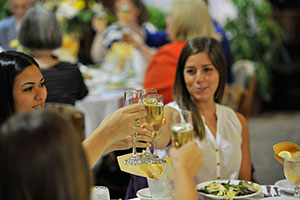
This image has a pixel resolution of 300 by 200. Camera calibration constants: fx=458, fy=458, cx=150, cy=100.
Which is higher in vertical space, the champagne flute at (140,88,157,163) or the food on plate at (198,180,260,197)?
the champagne flute at (140,88,157,163)

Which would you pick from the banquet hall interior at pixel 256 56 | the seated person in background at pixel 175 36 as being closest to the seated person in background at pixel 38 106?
the seated person in background at pixel 175 36

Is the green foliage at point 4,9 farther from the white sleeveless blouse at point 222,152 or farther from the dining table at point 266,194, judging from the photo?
the dining table at point 266,194

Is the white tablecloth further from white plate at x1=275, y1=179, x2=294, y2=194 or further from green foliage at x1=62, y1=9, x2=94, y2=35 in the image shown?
white plate at x1=275, y1=179, x2=294, y2=194

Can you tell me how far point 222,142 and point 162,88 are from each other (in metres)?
1.15

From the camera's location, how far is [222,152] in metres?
2.49

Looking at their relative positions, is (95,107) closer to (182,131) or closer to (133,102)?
(133,102)

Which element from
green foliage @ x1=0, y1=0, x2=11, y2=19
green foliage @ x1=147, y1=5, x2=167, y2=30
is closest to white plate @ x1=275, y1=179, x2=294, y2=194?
green foliage @ x1=0, y1=0, x2=11, y2=19

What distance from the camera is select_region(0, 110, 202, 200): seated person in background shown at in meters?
0.91

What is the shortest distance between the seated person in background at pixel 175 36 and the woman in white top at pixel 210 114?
975 millimetres

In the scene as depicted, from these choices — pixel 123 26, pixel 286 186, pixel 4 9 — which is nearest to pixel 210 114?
pixel 286 186

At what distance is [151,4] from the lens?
9711 mm

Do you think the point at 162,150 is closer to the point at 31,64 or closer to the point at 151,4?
the point at 31,64

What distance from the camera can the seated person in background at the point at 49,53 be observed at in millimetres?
3318

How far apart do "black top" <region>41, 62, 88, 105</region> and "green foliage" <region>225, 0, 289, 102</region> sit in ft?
13.9
